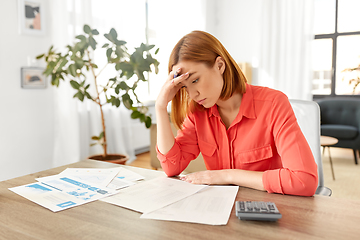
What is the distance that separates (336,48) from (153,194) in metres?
5.25

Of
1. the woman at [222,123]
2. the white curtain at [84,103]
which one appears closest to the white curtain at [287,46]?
the white curtain at [84,103]

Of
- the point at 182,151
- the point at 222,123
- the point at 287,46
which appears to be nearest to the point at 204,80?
the point at 222,123

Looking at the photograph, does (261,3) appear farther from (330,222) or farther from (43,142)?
(330,222)

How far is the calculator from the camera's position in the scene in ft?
2.36

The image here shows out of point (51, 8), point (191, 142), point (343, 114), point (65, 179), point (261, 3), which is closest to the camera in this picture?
point (65, 179)

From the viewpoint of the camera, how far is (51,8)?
3.02m

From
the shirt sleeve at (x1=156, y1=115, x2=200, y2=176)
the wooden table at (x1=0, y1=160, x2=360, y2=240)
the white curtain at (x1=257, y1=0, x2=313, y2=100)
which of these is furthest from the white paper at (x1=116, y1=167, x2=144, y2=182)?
the white curtain at (x1=257, y1=0, x2=313, y2=100)

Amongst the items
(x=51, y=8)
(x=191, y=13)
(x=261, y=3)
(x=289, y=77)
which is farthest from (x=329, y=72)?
(x=51, y=8)

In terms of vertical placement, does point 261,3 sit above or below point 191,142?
above

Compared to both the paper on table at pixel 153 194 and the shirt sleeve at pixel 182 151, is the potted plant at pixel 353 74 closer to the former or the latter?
the shirt sleeve at pixel 182 151

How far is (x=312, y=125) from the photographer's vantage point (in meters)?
1.30

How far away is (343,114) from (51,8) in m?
4.03

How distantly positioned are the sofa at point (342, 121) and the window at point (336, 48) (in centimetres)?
59

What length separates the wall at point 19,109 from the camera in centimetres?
268
